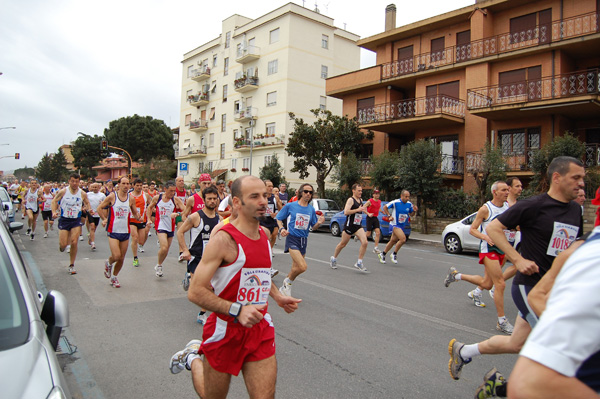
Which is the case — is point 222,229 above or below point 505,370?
above

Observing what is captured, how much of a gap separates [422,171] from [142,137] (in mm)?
51329

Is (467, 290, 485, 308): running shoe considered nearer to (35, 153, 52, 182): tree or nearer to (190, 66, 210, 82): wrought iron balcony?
(190, 66, 210, 82): wrought iron balcony

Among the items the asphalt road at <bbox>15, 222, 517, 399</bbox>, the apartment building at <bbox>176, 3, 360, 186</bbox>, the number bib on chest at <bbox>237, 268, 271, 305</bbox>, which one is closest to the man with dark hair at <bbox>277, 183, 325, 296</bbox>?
the asphalt road at <bbox>15, 222, 517, 399</bbox>

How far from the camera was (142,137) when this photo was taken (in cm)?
6225

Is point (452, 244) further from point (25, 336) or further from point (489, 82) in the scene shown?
point (25, 336)

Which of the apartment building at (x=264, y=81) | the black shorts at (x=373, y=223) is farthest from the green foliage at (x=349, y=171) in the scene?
the apartment building at (x=264, y=81)

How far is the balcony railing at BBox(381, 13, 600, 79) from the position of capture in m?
20.5

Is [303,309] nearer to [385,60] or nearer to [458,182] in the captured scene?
[458,182]

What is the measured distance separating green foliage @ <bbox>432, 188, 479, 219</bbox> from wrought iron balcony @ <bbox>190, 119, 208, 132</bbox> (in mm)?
36796

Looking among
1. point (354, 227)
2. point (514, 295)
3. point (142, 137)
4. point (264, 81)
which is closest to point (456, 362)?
point (514, 295)

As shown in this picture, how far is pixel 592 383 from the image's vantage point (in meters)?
1.26

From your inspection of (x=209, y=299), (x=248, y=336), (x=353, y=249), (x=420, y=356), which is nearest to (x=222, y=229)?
(x=209, y=299)

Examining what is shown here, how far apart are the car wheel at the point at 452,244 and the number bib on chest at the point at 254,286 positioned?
42.6ft

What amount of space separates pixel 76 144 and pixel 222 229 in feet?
267
